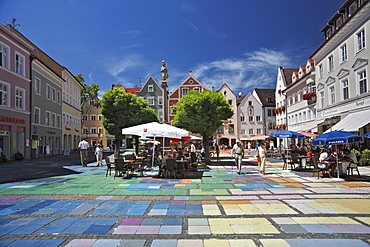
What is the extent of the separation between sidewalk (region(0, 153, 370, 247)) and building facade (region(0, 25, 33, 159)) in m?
15.3

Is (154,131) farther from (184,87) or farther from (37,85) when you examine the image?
(184,87)

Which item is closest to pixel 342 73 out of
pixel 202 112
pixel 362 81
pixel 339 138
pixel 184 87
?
pixel 362 81

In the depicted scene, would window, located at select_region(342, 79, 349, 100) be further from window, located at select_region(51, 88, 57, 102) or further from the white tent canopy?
window, located at select_region(51, 88, 57, 102)

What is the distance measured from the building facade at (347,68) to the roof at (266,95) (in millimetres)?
28556

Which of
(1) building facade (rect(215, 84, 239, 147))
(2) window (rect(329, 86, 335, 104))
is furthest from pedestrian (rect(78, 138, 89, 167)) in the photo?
(1) building facade (rect(215, 84, 239, 147))

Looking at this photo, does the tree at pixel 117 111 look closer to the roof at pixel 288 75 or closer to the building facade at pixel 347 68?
the building facade at pixel 347 68

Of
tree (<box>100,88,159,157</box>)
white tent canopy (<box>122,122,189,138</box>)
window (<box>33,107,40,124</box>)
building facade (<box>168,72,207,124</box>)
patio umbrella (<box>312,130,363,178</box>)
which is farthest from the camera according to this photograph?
building facade (<box>168,72,207,124</box>)

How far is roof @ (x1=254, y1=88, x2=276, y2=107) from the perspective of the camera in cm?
5572

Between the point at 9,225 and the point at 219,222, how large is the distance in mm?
4523

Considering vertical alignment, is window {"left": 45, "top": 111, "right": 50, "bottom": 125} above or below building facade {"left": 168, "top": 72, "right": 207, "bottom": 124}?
below

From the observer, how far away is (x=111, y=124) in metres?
30.8

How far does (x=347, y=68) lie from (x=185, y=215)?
2114 cm

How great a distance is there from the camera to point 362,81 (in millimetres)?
19656

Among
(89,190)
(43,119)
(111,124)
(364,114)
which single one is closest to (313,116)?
(364,114)
